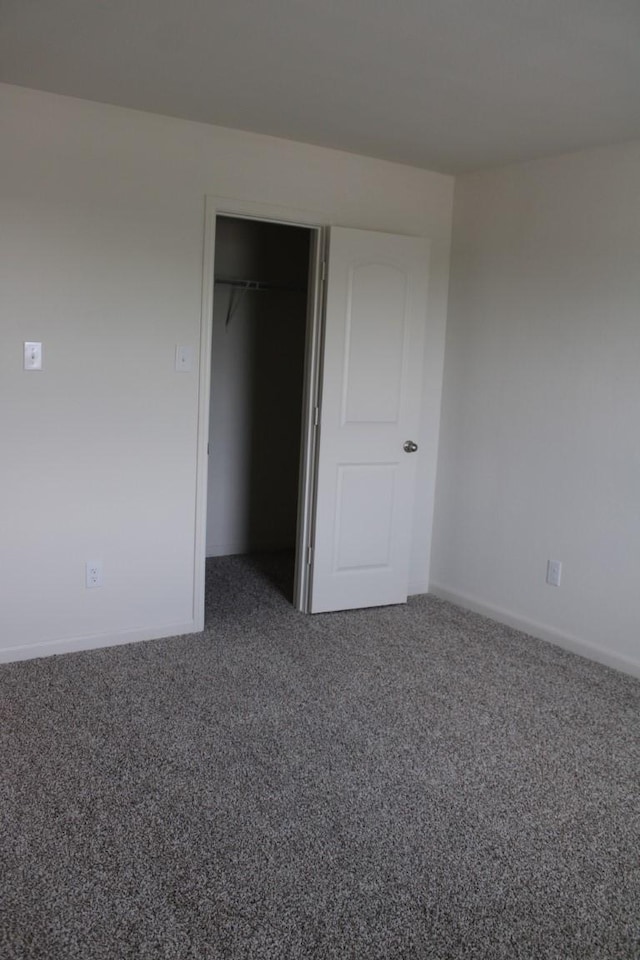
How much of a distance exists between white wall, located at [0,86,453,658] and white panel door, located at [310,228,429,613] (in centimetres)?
43

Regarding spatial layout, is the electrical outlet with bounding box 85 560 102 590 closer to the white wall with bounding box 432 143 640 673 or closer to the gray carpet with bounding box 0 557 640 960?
the gray carpet with bounding box 0 557 640 960

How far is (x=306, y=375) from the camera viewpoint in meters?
4.10

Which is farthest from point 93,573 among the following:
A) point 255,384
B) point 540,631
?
point 540,631

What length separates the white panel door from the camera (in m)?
3.99

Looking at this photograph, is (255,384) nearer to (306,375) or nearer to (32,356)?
(306,375)

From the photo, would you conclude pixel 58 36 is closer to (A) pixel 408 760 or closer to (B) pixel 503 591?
(A) pixel 408 760

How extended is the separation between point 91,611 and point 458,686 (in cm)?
167

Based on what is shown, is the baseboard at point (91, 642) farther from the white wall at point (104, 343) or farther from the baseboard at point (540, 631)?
the baseboard at point (540, 631)

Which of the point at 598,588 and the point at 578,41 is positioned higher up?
the point at 578,41

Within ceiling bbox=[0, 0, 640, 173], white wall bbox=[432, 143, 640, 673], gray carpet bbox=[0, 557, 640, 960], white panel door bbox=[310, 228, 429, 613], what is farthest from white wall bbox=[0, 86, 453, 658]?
white wall bbox=[432, 143, 640, 673]

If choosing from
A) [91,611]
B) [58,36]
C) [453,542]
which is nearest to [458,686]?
[453,542]

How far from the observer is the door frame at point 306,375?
3.64m

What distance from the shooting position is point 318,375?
13.2ft

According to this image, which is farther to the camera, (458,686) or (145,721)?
(458,686)
